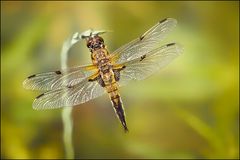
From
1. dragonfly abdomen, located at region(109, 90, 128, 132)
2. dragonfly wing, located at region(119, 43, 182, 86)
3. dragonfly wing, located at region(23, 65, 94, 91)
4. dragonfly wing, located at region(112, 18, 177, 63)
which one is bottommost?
dragonfly abdomen, located at region(109, 90, 128, 132)

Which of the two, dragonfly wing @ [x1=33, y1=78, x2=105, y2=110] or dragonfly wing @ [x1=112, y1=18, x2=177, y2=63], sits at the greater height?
dragonfly wing @ [x1=112, y1=18, x2=177, y2=63]

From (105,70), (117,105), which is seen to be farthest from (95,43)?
(117,105)

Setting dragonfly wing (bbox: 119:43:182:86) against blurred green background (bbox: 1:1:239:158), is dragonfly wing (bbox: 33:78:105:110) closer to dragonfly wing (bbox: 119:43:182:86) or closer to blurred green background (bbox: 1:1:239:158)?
dragonfly wing (bbox: 119:43:182:86)

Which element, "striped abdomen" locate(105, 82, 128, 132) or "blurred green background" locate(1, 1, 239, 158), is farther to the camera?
"blurred green background" locate(1, 1, 239, 158)

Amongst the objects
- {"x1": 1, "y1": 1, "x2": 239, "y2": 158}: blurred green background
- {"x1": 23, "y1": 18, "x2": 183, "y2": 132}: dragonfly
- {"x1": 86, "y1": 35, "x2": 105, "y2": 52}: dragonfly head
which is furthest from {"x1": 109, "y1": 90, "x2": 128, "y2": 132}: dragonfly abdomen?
{"x1": 1, "y1": 1, "x2": 239, "y2": 158}: blurred green background

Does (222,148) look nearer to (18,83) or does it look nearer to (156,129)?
(156,129)

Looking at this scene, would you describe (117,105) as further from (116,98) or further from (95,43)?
(95,43)
